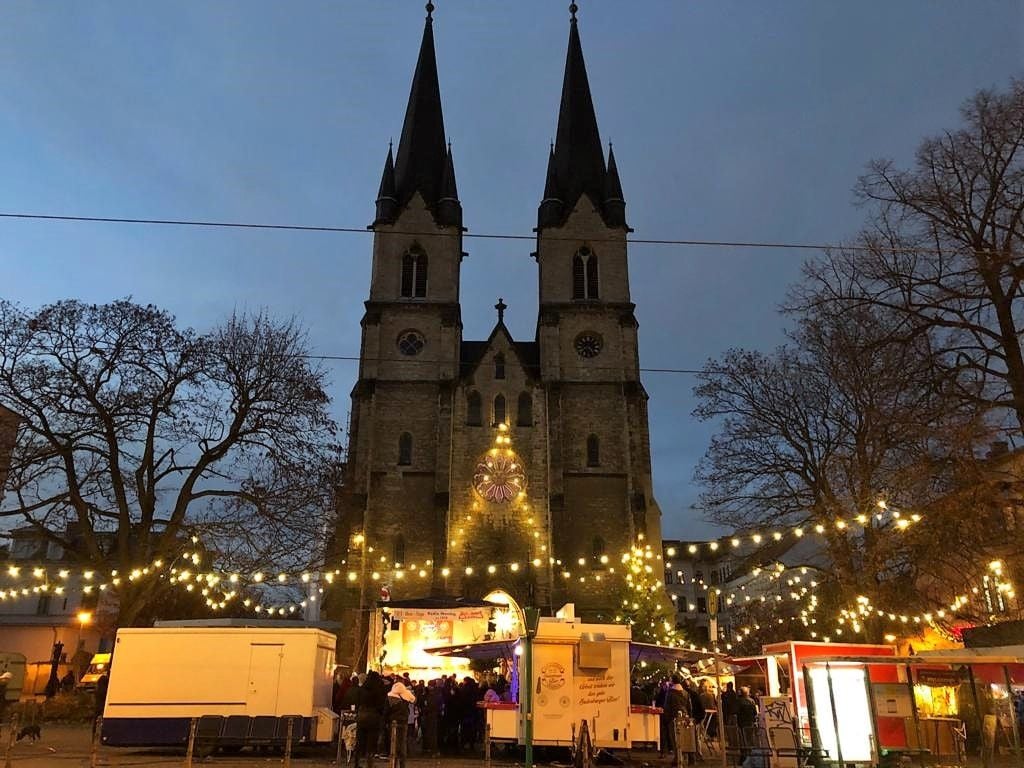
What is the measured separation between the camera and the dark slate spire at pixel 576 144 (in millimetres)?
42875

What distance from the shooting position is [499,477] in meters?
35.4

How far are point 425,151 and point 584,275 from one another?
38.2ft

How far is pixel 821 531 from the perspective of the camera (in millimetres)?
18688

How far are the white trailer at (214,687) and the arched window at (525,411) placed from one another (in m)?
23.5

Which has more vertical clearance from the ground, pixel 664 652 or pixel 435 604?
pixel 435 604

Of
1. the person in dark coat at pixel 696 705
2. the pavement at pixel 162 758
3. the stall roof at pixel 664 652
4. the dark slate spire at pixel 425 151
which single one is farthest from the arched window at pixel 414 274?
the person in dark coat at pixel 696 705

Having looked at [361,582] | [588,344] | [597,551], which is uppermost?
[588,344]

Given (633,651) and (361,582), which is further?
(361,582)

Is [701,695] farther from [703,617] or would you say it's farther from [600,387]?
[703,617]

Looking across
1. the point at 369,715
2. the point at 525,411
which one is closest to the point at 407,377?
the point at 525,411

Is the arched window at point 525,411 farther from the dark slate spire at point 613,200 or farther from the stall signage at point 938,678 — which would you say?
the stall signage at point 938,678

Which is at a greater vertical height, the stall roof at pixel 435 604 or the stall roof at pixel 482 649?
the stall roof at pixel 435 604

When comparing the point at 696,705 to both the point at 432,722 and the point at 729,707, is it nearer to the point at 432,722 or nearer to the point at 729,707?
the point at 729,707

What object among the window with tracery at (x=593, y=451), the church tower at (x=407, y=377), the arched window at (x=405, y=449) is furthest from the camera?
the window with tracery at (x=593, y=451)
